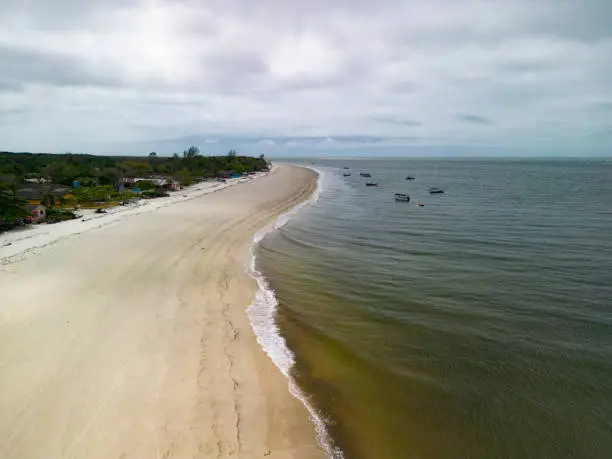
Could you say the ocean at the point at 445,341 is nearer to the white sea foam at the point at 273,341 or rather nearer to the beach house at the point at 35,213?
the white sea foam at the point at 273,341

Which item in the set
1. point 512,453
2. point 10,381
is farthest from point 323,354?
point 10,381

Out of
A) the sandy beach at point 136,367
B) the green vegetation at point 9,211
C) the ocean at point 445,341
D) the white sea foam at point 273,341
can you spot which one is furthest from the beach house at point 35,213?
the white sea foam at point 273,341

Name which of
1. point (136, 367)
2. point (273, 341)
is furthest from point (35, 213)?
point (273, 341)

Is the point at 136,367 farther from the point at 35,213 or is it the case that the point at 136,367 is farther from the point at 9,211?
the point at 35,213

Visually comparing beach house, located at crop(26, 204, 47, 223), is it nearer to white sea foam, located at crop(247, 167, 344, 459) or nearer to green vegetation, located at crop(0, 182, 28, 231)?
green vegetation, located at crop(0, 182, 28, 231)

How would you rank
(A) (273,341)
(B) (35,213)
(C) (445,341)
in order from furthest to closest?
(B) (35,213) → (C) (445,341) → (A) (273,341)

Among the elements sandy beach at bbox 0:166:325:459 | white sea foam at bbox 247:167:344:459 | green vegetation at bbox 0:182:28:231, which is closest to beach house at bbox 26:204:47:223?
green vegetation at bbox 0:182:28:231

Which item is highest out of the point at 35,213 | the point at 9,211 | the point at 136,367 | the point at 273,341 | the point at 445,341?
the point at 9,211
